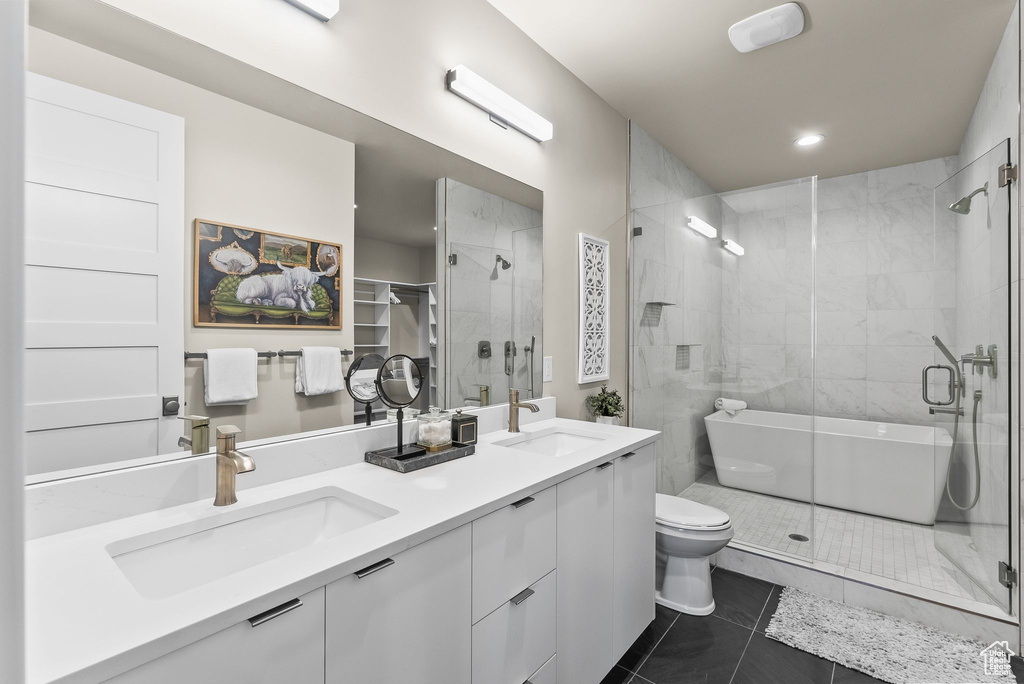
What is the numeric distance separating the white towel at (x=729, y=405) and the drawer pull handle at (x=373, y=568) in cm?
237

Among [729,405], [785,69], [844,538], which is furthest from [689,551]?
[785,69]

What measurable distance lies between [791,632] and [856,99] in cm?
272

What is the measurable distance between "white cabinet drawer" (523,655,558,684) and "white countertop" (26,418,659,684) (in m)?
0.49

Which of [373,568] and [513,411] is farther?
[513,411]

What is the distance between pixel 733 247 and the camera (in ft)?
8.78

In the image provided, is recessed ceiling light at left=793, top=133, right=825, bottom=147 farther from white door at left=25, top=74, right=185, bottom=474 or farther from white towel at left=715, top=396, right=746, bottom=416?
white door at left=25, top=74, right=185, bottom=474

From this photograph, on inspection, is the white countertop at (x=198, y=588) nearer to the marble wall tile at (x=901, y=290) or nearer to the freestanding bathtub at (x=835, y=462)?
the freestanding bathtub at (x=835, y=462)

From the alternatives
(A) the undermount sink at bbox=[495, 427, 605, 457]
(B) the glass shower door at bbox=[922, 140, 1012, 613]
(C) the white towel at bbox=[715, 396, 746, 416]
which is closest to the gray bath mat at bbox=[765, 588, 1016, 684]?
(B) the glass shower door at bbox=[922, 140, 1012, 613]

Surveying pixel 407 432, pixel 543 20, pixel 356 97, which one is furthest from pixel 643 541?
pixel 543 20

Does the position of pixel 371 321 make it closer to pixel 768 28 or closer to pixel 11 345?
pixel 11 345

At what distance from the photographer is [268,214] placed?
119cm

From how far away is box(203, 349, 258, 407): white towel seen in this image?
111 centimetres

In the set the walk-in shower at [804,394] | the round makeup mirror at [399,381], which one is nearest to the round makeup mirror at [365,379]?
the round makeup mirror at [399,381]

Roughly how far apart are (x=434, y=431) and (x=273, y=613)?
2.64 feet
